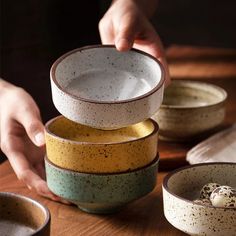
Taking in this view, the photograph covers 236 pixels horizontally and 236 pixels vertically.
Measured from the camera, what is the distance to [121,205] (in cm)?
137

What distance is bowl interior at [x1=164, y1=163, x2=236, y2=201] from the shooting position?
1379mm

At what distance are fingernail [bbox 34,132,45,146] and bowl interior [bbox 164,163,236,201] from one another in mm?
294

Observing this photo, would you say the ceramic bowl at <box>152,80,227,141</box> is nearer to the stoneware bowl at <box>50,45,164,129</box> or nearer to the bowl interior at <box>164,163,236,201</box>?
the stoneware bowl at <box>50,45,164,129</box>

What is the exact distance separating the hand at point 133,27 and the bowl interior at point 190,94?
0.17 metres

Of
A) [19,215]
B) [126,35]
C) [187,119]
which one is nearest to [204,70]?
[187,119]

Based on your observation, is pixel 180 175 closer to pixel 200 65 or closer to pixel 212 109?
pixel 212 109

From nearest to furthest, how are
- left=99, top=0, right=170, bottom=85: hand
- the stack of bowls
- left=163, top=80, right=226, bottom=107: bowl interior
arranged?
the stack of bowls < left=99, top=0, right=170, bottom=85: hand < left=163, top=80, right=226, bottom=107: bowl interior

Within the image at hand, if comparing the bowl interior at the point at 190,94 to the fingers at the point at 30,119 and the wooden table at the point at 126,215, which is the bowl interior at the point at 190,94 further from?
the fingers at the point at 30,119

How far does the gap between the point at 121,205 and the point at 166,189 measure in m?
0.14

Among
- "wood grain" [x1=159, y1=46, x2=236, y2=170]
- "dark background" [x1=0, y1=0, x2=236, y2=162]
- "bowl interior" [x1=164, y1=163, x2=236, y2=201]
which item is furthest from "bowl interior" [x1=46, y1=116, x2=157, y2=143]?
"dark background" [x1=0, y1=0, x2=236, y2=162]

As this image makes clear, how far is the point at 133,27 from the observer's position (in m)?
1.68

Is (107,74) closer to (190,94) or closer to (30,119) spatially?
(30,119)

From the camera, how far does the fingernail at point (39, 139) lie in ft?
4.80

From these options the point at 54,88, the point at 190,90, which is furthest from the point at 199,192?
the point at 190,90
